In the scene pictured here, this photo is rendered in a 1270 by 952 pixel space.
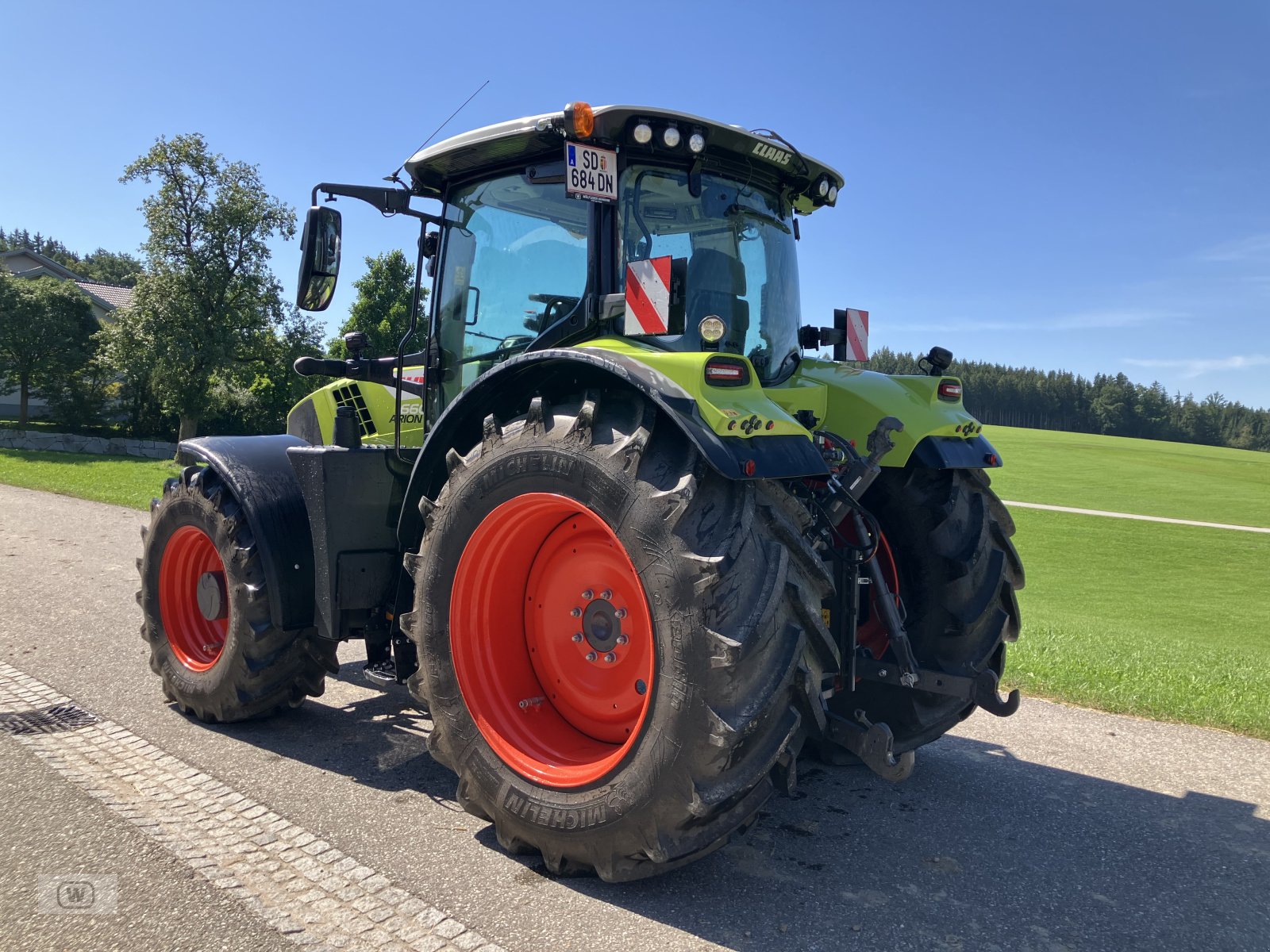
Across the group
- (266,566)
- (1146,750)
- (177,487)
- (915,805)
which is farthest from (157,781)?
(1146,750)

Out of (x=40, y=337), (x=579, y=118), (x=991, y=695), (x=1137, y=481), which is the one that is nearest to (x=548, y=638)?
(x=991, y=695)

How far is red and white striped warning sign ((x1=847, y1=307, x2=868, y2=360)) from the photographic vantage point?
4.63 meters

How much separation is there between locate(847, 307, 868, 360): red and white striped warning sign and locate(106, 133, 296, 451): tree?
2779 centimetres

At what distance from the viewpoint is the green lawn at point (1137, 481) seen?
2784cm

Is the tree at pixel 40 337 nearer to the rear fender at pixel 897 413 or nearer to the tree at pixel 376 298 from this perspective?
the tree at pixel 376 298

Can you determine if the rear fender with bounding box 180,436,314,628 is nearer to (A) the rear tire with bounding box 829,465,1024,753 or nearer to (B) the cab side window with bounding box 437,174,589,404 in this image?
(B) the cab side window with bounding box 437,174,589,404

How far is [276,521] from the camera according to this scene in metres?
4.31

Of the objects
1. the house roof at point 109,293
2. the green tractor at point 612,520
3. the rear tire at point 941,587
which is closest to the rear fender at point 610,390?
the green tractor at point 612,520

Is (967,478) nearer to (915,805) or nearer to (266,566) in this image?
(915,805)

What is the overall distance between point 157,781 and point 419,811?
45.5 inches

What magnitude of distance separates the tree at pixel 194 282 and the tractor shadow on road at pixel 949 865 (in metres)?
27.3

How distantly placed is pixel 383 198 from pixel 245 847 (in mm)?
2834

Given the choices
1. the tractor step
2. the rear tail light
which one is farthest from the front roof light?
the tractor step

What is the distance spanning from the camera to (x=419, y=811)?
11.5ft
